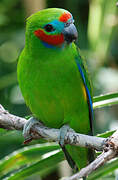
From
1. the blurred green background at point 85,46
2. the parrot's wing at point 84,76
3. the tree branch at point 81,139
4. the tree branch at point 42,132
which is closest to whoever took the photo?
the tree branch at point 81,139

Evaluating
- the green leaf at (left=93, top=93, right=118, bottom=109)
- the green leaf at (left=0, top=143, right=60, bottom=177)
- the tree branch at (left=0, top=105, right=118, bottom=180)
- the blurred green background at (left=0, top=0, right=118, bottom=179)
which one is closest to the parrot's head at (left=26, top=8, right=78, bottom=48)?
the green leaf at (left=93, top=93, right=118, bottom=109)

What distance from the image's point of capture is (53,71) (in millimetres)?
1823

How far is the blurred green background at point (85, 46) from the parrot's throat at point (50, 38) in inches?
46.6

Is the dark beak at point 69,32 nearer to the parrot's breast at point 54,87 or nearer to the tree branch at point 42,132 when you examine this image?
the parrot's breast at point 54,87

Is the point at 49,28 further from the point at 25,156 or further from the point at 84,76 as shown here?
the point at 25,156

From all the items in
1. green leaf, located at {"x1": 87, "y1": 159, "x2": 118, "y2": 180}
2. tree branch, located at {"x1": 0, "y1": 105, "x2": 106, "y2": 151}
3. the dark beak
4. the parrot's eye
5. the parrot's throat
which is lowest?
green leaf, located at {"x1": 87, "y1": 159, "x2": 118, "y2": 180}

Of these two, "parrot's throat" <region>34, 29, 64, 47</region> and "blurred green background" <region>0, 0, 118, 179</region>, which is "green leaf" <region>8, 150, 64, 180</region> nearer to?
"parrot's throat" <region>34, 29, 64, 47</region>

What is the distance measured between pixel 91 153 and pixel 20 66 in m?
0.70

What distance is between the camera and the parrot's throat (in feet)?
5.98

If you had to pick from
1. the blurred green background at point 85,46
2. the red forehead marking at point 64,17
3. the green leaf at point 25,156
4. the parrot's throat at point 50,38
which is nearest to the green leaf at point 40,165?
the green leaf at point 25,156

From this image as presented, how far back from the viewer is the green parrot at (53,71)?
181 centimetres

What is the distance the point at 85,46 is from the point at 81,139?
215 centimetres

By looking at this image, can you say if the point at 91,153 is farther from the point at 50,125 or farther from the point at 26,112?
the point at 26,112

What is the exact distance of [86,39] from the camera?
11.9 ft
